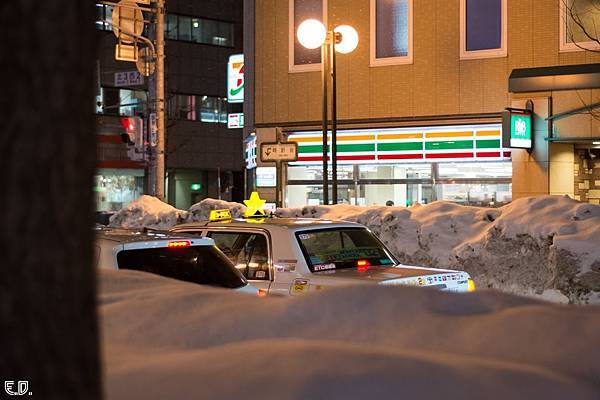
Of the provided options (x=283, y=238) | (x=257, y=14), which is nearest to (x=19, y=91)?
(x=283, y=238)

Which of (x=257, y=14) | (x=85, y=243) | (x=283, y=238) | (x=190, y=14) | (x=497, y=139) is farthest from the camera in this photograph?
(x=190, y=14)

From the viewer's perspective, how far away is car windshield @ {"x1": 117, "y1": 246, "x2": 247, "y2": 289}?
7.13 m

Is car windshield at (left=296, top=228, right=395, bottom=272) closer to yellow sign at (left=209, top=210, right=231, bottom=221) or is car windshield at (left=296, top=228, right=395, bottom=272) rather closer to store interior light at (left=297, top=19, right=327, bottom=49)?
yellow sign at (left=209, top=210, right=231, bottom=221)

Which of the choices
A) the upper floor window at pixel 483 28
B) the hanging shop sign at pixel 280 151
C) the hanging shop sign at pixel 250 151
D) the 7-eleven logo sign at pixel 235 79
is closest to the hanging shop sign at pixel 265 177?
the hanging shop sign at pixel 250 151

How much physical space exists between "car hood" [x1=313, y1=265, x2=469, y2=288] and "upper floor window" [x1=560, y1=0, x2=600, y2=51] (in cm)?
1355

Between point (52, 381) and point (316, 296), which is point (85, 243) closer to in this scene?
point (52, 381)

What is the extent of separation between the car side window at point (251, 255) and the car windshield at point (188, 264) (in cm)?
124

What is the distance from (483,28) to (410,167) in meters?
4.31

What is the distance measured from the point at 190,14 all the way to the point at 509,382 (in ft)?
147

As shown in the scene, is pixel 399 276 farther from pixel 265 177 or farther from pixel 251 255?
pixel 265 177

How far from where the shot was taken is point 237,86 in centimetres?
3038

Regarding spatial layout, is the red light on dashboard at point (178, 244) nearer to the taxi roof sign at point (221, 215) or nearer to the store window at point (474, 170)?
the taxi roof sign at point (221, 215)

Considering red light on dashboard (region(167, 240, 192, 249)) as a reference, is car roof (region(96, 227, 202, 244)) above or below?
above

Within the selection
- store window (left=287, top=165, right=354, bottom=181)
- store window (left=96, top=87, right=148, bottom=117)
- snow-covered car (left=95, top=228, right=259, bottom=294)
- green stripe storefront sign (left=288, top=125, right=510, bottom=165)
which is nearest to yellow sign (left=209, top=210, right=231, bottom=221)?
snow-covered car (left=95, top=228, right=259, bottom=294)
